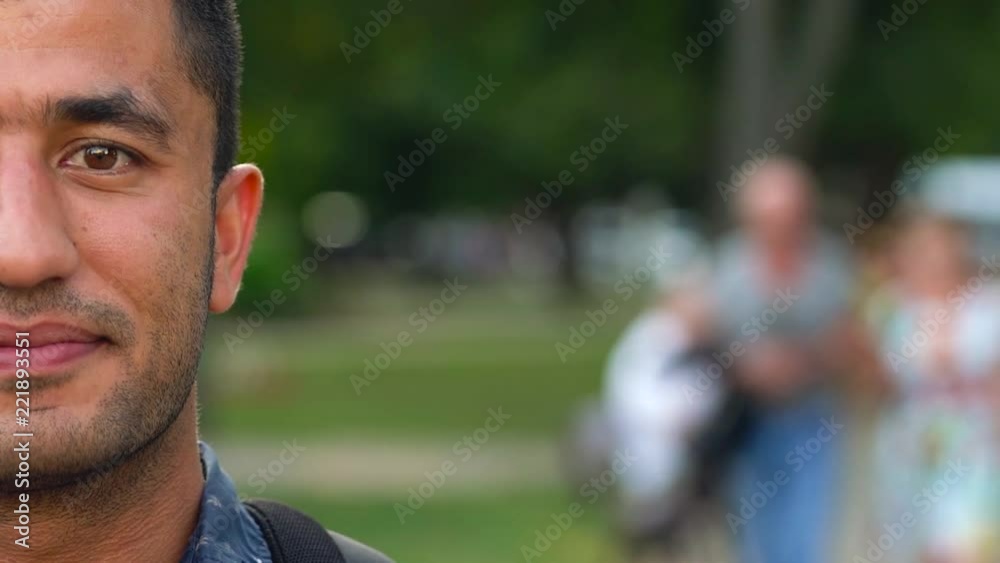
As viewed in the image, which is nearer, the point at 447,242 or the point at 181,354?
the point at 181,354

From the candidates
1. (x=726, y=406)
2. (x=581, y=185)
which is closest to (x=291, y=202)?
(x=581, y=185)

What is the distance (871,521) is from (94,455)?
296 inches

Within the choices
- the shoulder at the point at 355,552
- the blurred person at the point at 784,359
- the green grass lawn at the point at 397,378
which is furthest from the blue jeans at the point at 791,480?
the shoulder at the point at 355,552

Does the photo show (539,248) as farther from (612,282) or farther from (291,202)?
(291,202)

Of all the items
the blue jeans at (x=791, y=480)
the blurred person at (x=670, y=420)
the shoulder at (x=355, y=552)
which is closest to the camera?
the shoulder at (x=355, y=552)

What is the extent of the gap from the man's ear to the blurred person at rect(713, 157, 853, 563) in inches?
174

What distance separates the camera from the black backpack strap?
6.88ft

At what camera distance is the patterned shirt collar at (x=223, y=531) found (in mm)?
2064

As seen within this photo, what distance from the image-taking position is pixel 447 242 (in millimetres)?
64188

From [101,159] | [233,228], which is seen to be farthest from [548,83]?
[101,159]

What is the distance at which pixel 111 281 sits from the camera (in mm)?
1907

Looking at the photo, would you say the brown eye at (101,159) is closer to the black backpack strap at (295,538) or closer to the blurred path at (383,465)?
the black backpack strap at (295,538)

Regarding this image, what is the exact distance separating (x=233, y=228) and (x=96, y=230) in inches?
12.9

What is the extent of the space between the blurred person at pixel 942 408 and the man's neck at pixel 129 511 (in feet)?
17.0
